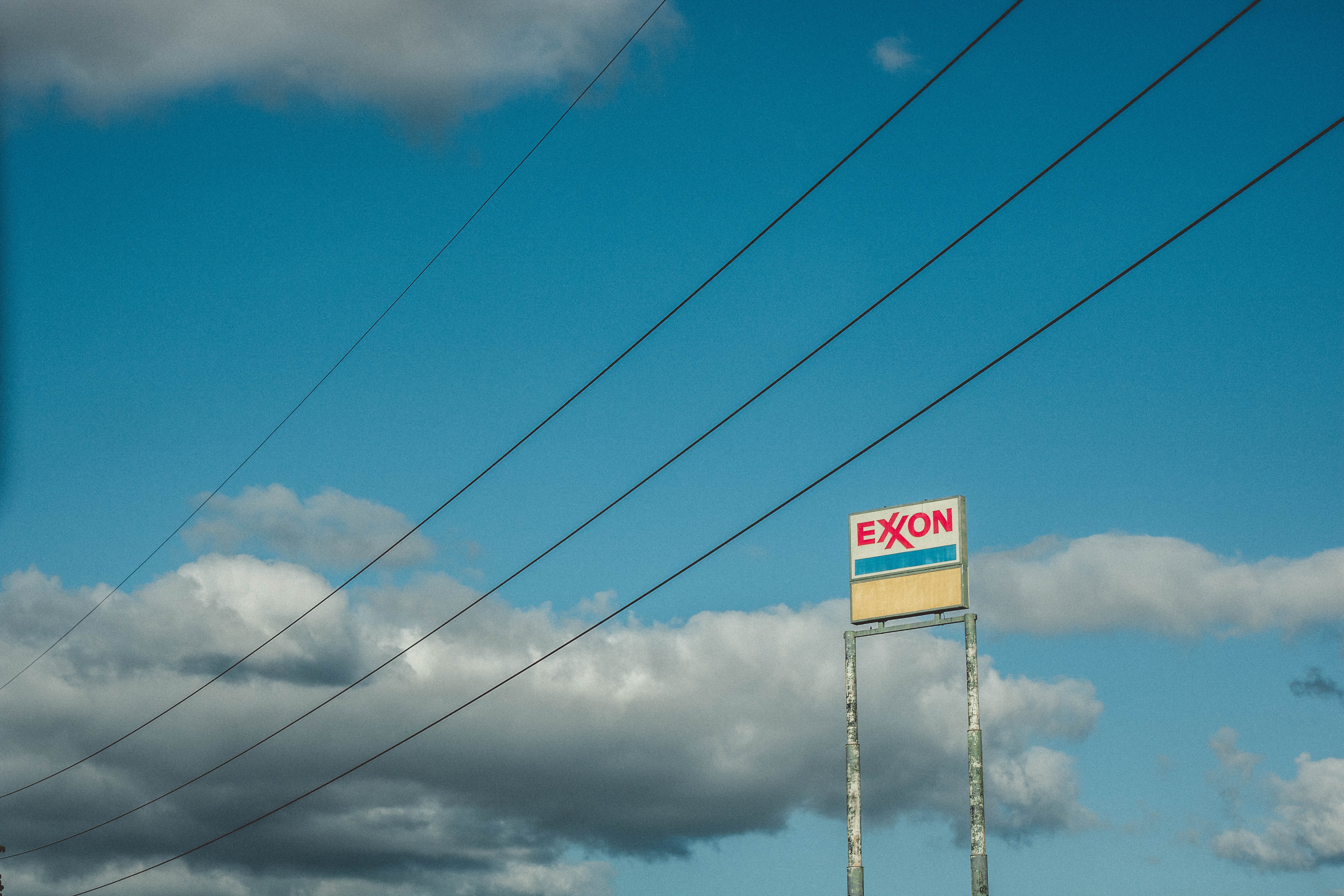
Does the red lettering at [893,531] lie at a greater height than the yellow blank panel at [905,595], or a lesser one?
greater

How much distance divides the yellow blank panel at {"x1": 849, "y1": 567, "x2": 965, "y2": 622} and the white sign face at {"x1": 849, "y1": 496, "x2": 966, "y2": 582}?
Result: 0.74 feet

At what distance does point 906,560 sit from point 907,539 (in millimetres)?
693

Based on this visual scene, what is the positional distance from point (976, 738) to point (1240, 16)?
22.8 metres

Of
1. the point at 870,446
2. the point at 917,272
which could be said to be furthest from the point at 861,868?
the point at 917,272

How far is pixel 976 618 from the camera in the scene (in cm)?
3706

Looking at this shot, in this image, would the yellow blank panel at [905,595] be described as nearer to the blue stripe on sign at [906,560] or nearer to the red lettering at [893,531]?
the blue stripe on sign at [906,560]

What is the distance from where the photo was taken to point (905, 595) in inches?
1529

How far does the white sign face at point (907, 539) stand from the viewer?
3897cm

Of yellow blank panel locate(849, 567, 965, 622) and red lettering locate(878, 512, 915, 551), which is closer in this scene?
yellow blank panel locate(849, 567, 965, 622)

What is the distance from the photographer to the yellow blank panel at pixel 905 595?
1508 inches

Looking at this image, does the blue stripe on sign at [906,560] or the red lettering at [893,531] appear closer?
the blue stripe on sign at [906,560]

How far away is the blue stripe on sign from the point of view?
38812mm

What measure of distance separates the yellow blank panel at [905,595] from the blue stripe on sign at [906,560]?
292 millimetres

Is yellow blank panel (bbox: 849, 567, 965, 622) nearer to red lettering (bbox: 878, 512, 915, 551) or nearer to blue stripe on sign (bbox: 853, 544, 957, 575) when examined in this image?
blue stripe on sign (bbox: 853, 544, 957, 575)
